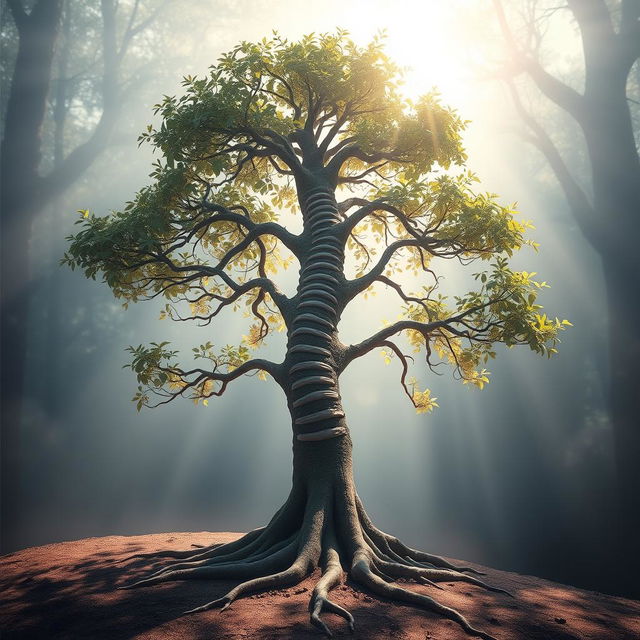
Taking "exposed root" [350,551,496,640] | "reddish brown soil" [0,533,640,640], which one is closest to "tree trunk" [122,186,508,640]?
"exposed root" [350,551,496,640]

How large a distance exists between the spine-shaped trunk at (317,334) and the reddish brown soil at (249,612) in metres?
1.37

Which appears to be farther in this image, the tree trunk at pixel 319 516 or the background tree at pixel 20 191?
the background tree at pixel 20 191

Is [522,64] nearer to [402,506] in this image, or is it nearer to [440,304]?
[440,304]

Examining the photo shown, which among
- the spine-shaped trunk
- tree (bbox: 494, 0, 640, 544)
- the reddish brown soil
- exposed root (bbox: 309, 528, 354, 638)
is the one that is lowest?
the reddish brown soil

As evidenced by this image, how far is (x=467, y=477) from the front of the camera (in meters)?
16.0

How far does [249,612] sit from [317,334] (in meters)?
2.49

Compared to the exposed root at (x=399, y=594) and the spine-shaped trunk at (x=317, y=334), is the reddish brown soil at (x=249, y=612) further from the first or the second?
the spine-shaped trunk at (x=317, y=334)

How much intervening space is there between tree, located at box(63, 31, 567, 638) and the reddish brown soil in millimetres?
238

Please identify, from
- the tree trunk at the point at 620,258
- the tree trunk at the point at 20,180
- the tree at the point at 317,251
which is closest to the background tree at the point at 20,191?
the tree trunk at the point at 20,180

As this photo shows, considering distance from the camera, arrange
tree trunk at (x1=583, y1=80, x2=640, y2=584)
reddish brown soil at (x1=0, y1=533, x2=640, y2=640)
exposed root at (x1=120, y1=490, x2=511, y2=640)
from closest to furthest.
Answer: reddish brown soil at (x1=0, y1=533, x2=640, y2=640) → exposed root at (x1=120, y1=490, x2=511, y2=640) → tree trunk at (x1=583, y1=80, x2=640, y2=584)

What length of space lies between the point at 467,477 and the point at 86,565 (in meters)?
13.3

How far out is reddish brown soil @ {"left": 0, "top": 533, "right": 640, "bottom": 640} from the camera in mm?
3158

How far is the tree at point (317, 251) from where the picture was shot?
4.56 meters

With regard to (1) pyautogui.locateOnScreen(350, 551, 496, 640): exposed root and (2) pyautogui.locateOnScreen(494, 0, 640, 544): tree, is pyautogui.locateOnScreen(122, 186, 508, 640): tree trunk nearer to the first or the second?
(1) pyautogui.locateOnScreen(350, 551, 496, 640): exposed root
